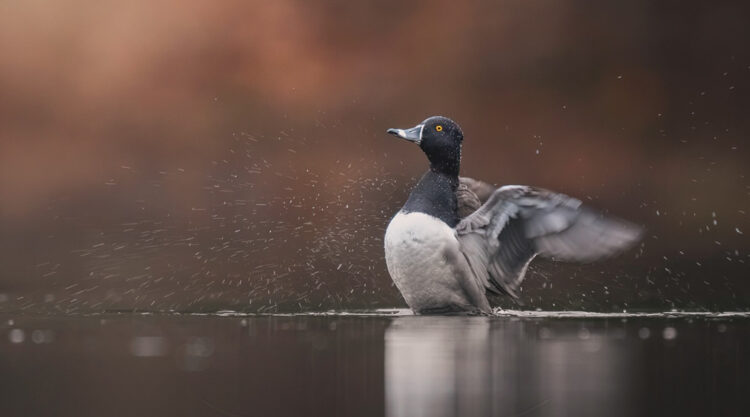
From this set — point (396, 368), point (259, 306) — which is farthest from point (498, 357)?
point (259, 306)

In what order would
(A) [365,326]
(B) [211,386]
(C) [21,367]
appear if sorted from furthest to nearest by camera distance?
(A) [365,326] < (C) [21,367] < (B) [211,386]

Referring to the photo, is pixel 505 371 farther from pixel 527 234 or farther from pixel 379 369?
pixel 527 234

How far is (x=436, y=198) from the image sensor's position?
20.3ft

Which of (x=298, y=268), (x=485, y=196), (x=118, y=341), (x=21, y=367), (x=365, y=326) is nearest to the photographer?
(x=21, y=367)

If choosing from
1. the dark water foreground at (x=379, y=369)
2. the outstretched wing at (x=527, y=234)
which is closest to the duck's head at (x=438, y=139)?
the outstretched wing at (x=527, y=234)

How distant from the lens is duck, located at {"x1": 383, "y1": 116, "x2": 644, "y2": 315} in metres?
5.70

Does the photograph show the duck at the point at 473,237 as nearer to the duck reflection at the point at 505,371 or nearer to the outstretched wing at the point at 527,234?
the outstretched wing at the point at 527,234

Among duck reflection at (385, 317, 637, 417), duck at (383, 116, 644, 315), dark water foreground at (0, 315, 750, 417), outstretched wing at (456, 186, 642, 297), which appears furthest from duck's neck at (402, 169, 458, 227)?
duck reflection at (385, 317, 637, 417)

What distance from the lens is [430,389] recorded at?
3.69 metres

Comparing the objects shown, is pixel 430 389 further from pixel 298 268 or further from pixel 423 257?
pixel 298 268

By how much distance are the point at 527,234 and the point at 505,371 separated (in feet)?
6.88

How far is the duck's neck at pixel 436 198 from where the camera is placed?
6.12m

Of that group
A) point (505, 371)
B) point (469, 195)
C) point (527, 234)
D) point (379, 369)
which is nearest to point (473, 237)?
point (527, 234)

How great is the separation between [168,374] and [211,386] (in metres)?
0.35
